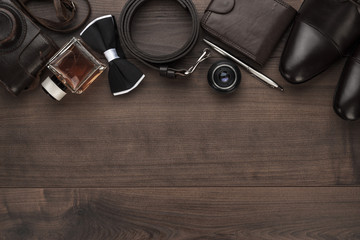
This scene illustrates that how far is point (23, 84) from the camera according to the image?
937mm

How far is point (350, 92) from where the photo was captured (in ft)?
2.98

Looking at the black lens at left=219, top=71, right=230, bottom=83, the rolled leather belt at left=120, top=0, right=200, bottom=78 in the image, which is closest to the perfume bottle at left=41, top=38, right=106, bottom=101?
the rolled leather belt at left=120, top=0, right=200, bottom=78

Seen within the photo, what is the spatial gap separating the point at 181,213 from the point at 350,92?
57 cm

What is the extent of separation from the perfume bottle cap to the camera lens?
41cm

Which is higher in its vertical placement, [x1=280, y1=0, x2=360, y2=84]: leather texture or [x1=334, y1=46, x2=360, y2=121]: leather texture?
[x1=280, y1=0, x2=360, y2=84]: leather texture

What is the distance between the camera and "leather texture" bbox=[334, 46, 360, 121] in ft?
2.96

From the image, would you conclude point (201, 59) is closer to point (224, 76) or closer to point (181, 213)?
point (224, 76)

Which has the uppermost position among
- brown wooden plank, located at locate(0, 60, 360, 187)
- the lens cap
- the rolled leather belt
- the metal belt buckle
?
the lens cap

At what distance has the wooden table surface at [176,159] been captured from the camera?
3.22 ft

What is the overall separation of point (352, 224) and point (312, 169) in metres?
0.19

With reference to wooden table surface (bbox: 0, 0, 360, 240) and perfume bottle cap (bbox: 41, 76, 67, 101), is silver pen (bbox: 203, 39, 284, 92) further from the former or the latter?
perfume bottle cap (bbox: 41, 76, 67, 101)

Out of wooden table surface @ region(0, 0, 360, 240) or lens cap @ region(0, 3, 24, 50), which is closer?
lens cap @ region(0, 3, 24, 50)

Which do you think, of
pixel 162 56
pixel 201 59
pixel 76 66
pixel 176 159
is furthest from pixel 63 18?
pixel 176 159

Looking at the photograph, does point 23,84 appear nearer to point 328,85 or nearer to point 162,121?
point 162,121
